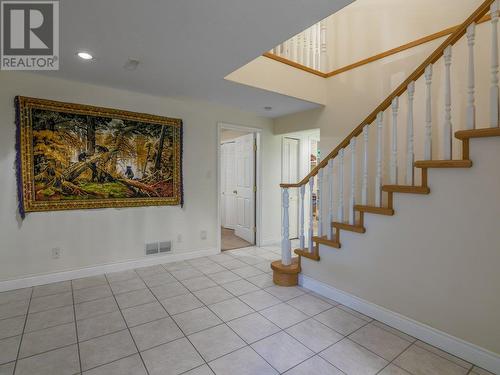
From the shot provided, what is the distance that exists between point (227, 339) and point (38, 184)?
265 cm

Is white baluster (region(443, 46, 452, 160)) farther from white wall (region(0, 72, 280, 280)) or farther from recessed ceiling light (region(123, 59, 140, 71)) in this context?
white wall (region(0, 72, 280, 280))

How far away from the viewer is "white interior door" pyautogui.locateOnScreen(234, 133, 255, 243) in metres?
4.82

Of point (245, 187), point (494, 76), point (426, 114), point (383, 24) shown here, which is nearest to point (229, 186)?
point (245, 187)

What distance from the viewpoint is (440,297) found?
6.20ft

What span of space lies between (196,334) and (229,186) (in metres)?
4.12

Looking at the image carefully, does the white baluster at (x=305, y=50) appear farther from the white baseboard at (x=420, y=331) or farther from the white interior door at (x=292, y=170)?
the white baseboard at (x=420, y=331)

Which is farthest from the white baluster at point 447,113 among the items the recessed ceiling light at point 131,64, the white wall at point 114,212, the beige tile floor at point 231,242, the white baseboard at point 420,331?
the beige tile floor at point 231,242

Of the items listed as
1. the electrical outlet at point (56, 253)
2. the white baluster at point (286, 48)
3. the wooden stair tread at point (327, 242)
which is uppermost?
the white baluster at point (286, 48)

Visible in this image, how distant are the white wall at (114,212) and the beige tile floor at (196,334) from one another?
383mm

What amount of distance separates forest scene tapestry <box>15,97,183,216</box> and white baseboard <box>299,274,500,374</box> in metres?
2.49

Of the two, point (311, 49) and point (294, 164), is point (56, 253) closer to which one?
point (294, 164)

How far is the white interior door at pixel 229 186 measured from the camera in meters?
5.74

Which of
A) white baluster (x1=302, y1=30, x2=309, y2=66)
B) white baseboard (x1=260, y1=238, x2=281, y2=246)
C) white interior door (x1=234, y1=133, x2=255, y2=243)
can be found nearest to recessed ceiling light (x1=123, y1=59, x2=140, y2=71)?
white baluster (x1=302, y1=30, x2=309, y2=66)

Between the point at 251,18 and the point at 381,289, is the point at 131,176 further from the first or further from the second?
the point at 381,289
